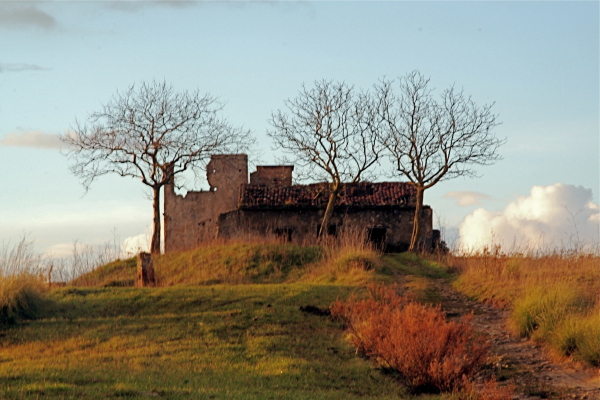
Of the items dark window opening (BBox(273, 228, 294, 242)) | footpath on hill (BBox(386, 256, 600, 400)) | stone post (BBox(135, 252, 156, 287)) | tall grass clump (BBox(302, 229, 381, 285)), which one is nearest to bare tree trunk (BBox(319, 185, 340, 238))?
dark window opening (BBox(273, 228, 294, 242))

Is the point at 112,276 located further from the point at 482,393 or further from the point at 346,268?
the point at 482,393

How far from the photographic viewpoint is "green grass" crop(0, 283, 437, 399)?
12516 mm

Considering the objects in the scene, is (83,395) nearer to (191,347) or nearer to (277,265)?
(191,347)

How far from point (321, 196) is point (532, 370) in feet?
90.5

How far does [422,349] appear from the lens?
46.5ft

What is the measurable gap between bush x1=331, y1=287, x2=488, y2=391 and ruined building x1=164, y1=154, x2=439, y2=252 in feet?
80.1

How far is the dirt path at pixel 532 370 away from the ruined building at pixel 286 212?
21.8 meters

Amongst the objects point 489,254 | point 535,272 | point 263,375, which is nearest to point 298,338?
point 263,375

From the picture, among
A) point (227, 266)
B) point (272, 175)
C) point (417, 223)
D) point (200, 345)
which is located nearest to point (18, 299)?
point (200, 345)

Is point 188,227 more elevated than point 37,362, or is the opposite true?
point 188,227

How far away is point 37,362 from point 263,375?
4.86 m

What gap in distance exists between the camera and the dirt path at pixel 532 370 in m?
13.8

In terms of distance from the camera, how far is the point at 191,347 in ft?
53.5

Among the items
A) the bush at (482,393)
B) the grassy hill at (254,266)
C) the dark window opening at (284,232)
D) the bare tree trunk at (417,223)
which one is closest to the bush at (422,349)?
the bush at (482,393)
